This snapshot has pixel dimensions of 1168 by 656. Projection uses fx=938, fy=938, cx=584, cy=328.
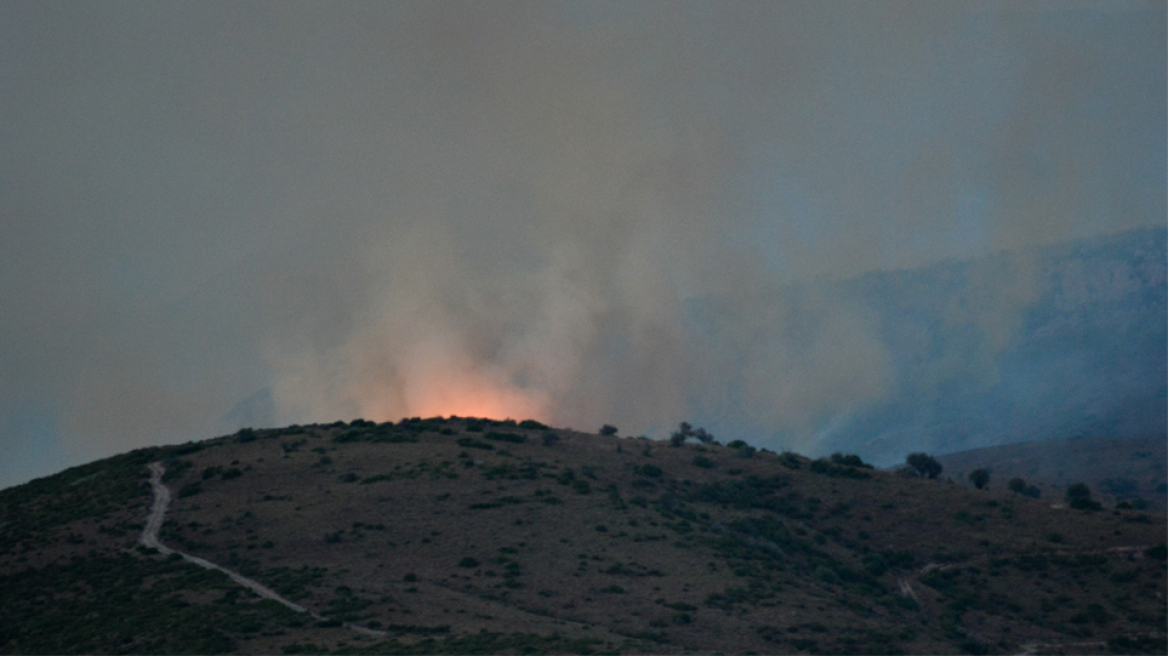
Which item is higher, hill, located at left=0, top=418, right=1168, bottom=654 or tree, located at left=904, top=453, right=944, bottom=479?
tree, located at left=904, top=453, right=944, bottom=479

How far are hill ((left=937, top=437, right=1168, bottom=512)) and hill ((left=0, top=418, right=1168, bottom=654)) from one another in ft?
197

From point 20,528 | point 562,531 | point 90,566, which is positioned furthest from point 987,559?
point 20,528

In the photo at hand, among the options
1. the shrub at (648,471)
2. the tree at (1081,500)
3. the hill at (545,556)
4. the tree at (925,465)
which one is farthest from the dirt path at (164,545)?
the tree at (925,465)

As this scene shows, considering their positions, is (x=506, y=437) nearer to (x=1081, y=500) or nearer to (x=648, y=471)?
(x=648, y=471)

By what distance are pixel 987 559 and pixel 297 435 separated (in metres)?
72.1

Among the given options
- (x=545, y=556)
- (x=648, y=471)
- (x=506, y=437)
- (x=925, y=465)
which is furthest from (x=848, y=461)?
(x=545, y=556)

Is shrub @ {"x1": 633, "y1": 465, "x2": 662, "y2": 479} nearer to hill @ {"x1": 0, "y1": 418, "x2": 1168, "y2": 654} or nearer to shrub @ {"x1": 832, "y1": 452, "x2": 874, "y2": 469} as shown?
hill @ {"x1": 0, "y1": 418, "x2": 1168, "y2": 654}

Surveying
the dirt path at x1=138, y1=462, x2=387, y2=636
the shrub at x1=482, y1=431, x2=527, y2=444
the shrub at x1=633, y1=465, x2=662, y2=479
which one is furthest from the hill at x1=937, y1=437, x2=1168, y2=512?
the dirt path at x1=138, y1=462, x2=387, y2=636

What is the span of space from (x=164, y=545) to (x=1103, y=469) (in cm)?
16334

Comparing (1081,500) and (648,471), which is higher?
(1081,500)

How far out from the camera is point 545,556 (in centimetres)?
6938

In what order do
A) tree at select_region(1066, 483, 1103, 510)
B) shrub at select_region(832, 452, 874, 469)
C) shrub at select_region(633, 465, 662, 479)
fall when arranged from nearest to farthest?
tree at select_region(1066, 483, 1103, 510), shrub at select_region(633, 465, 662, 479), shrub at select_region(832, 452, 874, 469)

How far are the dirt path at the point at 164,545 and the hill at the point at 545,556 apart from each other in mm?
415

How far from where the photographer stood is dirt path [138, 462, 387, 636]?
58.0m
